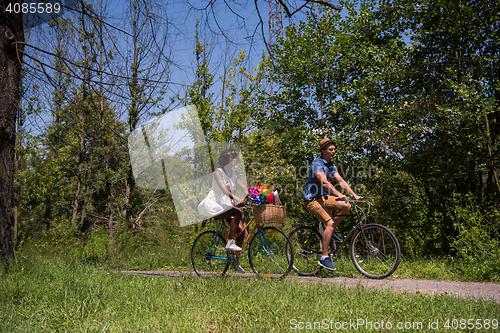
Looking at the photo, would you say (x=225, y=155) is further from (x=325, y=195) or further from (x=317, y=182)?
(x=325, y=195)

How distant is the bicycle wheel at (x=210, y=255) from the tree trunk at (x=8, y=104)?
326cm

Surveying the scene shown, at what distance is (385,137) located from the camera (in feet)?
23.2

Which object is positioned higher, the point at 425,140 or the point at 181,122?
the point at 181,122

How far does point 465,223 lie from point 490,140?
168 centimetres

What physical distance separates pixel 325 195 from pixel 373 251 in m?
1.15

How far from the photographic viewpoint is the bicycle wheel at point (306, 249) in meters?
5.46

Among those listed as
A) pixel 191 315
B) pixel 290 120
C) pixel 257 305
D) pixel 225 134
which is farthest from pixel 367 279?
pixel 225 134

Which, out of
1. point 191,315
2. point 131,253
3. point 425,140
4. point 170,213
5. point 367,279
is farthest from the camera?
point 170,213

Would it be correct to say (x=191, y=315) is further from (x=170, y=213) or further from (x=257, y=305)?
(x=170, y=213)

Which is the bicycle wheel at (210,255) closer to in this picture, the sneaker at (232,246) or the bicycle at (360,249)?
the sneaker at (232,246)

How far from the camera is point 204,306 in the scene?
11.0ft

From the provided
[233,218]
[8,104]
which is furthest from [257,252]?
[8,104]

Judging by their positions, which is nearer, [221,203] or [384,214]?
[221,203]

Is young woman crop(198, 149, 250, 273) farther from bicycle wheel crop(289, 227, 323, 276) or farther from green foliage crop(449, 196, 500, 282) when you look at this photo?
green foliage crop(449, 196, 500, 282)
